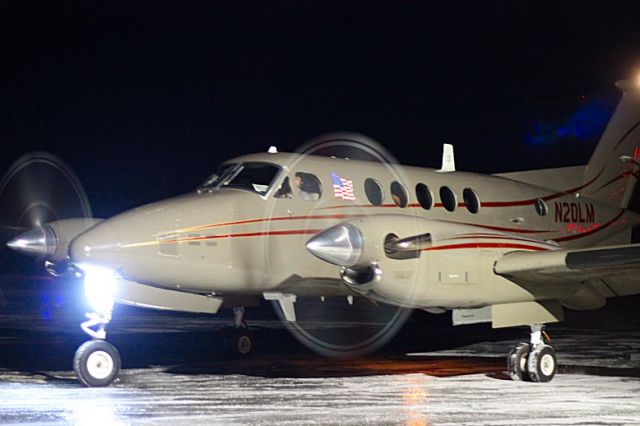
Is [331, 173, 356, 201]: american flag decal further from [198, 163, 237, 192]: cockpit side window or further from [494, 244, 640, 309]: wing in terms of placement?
[494, 244, 640, 309]: wing

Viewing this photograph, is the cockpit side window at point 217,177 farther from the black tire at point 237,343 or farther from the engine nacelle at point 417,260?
the black tire at point 237,343

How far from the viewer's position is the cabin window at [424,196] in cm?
1499

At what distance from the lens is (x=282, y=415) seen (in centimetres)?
986

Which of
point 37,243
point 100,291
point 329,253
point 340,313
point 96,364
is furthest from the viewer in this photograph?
point 340,313

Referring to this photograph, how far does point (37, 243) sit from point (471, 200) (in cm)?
714

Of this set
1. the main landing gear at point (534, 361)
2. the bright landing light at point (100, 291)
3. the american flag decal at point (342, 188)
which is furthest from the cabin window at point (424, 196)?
the bright landing light at point (100, 291)

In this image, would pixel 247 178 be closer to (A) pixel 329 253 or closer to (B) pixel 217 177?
(B) pixel 217 177

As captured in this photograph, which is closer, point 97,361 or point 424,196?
point 97,361

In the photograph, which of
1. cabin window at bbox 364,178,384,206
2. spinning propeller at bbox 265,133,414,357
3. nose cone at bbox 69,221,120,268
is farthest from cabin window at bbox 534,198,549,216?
nose cone at bbox 69,221,120,268

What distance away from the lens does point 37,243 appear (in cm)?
1462

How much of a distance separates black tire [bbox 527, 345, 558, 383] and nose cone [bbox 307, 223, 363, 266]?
3.39 m

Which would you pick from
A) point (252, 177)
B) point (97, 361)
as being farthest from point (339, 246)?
point (97, 361)

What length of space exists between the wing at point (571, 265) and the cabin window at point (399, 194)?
2.18 meters

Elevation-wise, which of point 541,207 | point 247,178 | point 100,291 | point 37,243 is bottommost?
point 100,291
